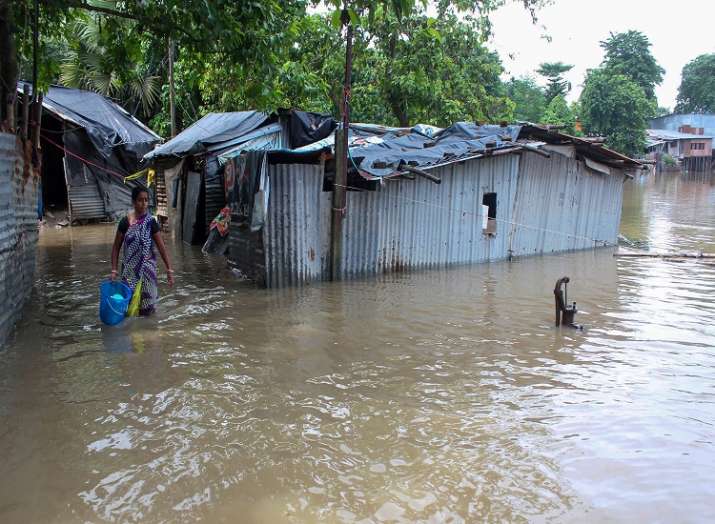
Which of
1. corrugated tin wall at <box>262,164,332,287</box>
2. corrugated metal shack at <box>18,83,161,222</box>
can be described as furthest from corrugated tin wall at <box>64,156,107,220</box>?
corrugated tin wall at <box>262,164,332,287</box>

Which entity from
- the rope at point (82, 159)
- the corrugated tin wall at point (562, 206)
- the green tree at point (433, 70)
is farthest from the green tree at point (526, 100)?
the rope at point (82, 159)

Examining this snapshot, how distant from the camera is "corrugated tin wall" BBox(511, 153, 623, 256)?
12.9m

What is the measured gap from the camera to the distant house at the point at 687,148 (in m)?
55.0

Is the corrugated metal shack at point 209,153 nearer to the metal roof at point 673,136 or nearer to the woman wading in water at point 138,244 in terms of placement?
the woman wading in water at point 138,244

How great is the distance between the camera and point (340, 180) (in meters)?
9.50

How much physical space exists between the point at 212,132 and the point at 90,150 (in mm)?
5286

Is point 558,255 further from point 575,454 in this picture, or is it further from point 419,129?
point 575,454

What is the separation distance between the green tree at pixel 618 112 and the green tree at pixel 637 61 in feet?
33.3

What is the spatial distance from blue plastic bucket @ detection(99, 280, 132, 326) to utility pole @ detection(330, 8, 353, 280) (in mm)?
3807

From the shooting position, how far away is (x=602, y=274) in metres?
11.4

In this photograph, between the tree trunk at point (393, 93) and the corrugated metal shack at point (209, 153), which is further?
the tree trunk at point (393, 93)

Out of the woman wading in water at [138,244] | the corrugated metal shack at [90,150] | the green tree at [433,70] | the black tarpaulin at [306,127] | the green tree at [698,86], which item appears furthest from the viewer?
the green tree at [698,86]

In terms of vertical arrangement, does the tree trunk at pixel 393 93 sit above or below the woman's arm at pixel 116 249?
above

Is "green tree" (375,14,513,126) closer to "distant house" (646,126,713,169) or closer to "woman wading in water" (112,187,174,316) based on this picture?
"woman wading in water" (112,187,174,316)
